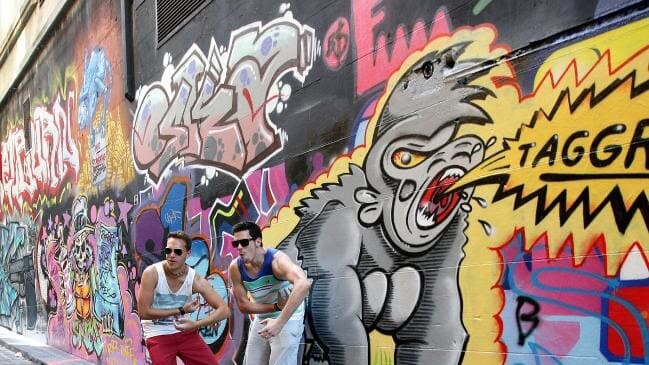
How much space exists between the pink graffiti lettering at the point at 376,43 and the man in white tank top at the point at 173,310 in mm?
1816

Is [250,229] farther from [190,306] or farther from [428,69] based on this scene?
[428,69]

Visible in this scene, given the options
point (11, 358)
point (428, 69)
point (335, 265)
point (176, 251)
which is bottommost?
point (11, 358)

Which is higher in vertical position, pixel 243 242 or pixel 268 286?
pixel 243 242

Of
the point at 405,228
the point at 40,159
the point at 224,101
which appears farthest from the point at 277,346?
the point at 40,159

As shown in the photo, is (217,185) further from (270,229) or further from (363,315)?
(363,315)

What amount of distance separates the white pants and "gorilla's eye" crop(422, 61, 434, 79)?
187 cm

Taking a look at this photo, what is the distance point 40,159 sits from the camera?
13531mm

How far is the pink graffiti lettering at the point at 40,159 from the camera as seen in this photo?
11758mm

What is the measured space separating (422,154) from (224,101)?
3095mm

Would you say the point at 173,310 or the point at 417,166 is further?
the point at 173,310

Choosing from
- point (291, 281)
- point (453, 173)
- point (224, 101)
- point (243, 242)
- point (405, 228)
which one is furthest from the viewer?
point (224, 101)

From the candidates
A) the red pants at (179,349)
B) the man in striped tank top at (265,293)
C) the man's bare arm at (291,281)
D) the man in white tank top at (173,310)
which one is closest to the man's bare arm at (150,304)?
the man in white tank top at (173,310)

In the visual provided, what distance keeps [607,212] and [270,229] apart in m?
3.26

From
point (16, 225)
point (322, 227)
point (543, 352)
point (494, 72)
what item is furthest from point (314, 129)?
point (16, 225)
